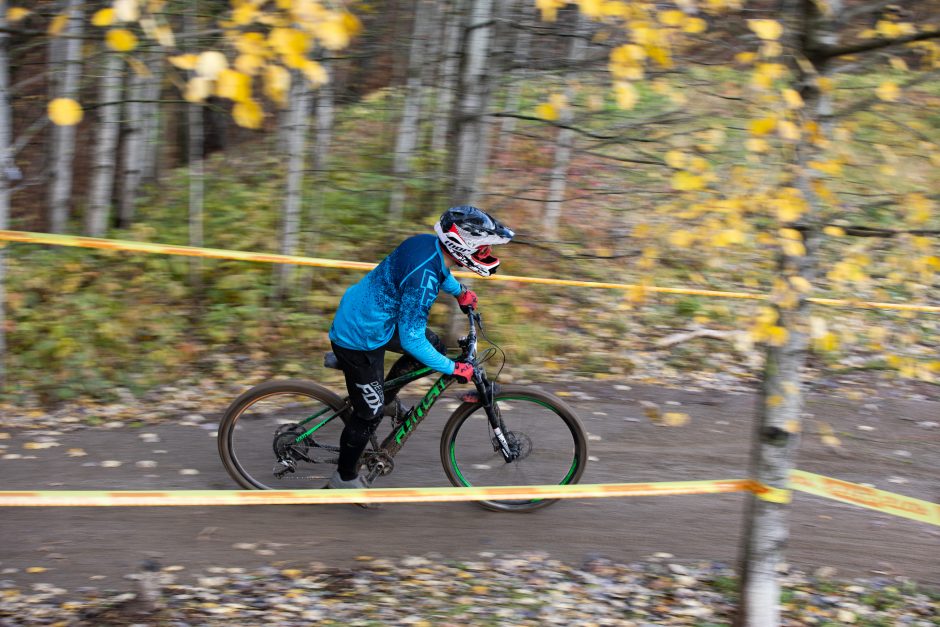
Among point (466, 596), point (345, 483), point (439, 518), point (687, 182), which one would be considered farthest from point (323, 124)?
point (687, 182)

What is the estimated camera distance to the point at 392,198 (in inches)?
381

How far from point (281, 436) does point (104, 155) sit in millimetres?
4908

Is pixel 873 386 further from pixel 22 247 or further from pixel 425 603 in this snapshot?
pixel 22 247

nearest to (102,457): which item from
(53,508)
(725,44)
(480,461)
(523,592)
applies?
(53,508)

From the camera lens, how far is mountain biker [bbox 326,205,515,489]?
4.68m

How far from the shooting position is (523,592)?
471cm

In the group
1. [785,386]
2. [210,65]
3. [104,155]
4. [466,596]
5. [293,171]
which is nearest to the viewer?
[210,65]

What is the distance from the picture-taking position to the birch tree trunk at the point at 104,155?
8578mm

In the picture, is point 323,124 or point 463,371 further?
point 323,124

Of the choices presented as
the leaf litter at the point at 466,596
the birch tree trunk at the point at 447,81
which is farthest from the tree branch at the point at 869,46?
the birch tree trunk at the point at 447,81

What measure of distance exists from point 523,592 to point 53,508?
3147 mm

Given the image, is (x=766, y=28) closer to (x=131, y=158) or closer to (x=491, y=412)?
(x=491, y=412)

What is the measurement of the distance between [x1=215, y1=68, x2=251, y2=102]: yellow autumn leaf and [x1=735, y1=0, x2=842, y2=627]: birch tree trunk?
2.49 meters

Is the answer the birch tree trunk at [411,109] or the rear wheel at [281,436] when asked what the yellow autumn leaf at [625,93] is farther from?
the birch tree trunk at [411,109]
